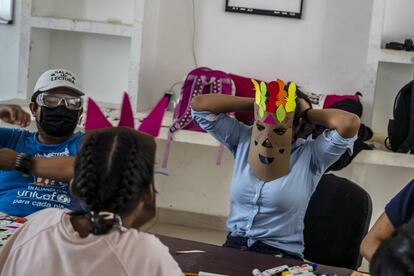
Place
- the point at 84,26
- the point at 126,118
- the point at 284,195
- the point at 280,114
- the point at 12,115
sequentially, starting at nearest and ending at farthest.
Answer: the point at 126,118 → the point at 280,114 → the point at 284,195 → the point at 12,115 → the point at 84,26

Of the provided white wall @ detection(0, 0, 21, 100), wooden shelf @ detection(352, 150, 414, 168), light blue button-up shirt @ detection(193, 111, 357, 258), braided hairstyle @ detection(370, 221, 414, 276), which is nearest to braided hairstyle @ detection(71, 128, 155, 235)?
braided hairstyle @ detection(370, 221, 414, 276)

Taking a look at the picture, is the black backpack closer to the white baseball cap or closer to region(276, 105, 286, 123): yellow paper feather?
region(276, 105, 286, 123): yellow paper feather

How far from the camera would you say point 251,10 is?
380 cm

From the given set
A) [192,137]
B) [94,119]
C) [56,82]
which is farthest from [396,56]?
[94,119]

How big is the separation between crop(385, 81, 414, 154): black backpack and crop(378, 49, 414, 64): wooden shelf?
173 mm

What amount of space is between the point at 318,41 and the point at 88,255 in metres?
2.94

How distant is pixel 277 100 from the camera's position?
77.9 inches

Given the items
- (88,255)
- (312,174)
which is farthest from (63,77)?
(88,255)

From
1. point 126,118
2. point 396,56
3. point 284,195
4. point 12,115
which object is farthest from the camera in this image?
point 396,56

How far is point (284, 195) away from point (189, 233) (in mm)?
1981

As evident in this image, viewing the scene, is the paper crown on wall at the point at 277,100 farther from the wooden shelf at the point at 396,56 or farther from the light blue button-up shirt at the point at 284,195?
the wooden shelf at the point at 396,56

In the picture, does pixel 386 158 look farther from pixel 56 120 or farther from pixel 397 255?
pixel 397 255

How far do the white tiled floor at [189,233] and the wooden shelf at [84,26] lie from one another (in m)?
1.27

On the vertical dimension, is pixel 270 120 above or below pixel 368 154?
above
